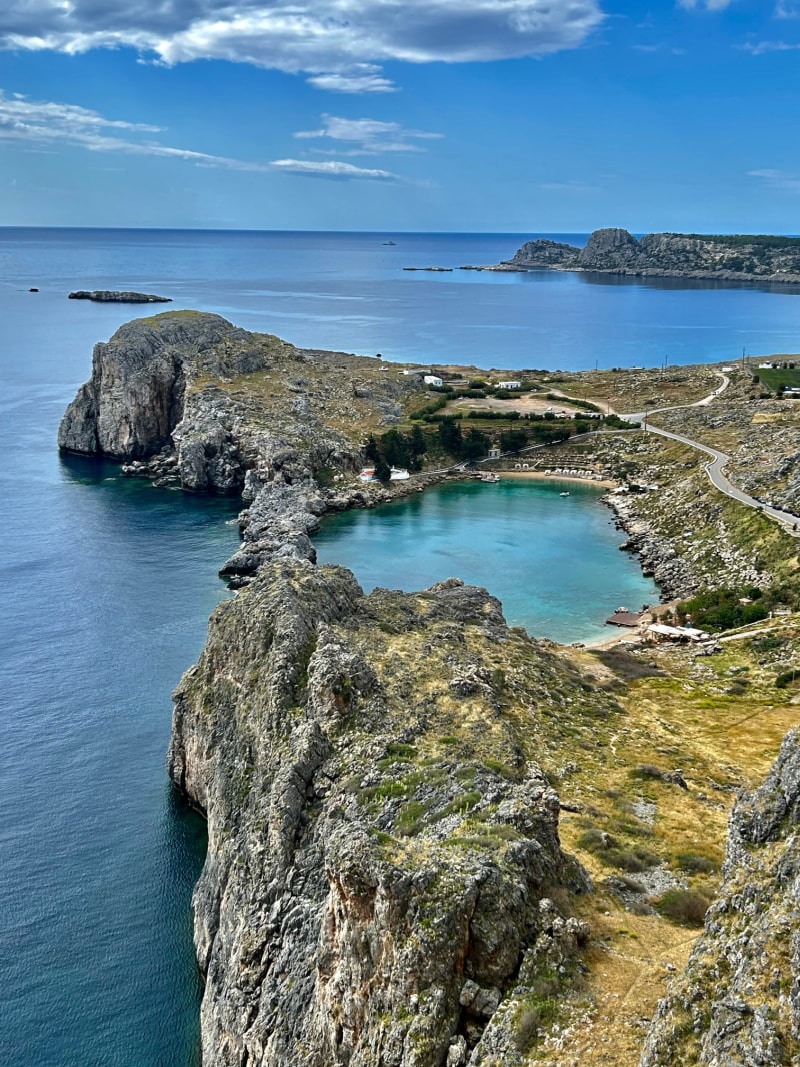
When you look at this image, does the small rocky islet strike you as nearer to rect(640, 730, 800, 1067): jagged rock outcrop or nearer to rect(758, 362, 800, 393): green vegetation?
rect(640, 730, 800, 1067): jagged rock outcrop

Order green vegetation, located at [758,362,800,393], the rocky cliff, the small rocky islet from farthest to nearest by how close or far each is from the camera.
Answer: green vegetation, located at [758,362,800,393] < the rocky cliff < the small rocky islet

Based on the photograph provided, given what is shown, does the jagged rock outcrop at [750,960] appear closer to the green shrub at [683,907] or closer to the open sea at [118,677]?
the green shrub at [683,907]

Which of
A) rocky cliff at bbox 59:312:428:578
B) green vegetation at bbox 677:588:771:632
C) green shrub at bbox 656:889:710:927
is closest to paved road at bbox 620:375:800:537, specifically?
green vegetation at bbox 677:588:771:632

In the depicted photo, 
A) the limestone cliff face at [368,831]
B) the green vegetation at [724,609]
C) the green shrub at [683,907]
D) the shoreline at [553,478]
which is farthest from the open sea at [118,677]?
the green shrub at [683,907]

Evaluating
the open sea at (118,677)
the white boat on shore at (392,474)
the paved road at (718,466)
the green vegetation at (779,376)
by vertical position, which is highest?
the green vegetation at (779,376)

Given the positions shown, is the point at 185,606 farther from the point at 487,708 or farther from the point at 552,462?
the point at 552,462
